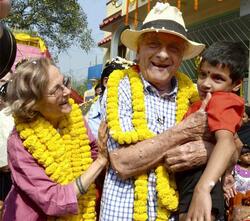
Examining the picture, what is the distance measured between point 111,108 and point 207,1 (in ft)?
21.4

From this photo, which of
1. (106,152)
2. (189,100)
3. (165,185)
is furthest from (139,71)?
(165,185)

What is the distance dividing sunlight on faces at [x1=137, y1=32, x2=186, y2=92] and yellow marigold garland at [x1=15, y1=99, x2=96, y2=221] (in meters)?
0.54

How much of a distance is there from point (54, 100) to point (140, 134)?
54cm

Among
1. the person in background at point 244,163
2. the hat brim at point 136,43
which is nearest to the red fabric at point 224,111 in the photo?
the hat brim at point 136,43

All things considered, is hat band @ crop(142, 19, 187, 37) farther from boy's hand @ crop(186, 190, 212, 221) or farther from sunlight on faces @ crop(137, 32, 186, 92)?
boy's hand @ crop(186, 190, 212, 221)

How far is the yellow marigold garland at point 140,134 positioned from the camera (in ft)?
7.41

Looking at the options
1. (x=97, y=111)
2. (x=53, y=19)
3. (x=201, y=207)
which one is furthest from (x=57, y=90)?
(x=53, y=19)

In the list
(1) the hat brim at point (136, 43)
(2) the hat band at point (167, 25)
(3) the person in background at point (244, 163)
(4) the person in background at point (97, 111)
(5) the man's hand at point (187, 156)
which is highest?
(2) the hat band at point (167, 25)

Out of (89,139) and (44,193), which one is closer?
(44,193)

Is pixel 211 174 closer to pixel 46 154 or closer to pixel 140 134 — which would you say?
pixel 140 134

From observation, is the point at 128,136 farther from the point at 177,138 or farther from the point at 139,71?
the point at 139,71

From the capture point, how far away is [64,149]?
2.58 metres

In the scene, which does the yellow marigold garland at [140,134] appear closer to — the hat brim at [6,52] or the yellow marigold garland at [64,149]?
the yellow marigold garland at [64,149]

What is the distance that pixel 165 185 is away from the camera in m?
2.26
